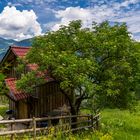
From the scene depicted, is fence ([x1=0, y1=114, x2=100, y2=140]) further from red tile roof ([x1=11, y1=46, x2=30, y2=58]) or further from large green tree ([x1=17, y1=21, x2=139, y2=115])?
red tile roof ([x1=11, y1=46, x2=30, y2=58])

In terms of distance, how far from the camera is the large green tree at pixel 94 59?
22078 mm

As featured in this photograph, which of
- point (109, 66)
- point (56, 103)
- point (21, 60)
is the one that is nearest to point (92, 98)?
point (109, 66)

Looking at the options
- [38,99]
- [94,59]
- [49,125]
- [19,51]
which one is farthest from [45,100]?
[49,125]

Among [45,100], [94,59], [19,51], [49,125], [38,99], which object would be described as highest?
[19,51]

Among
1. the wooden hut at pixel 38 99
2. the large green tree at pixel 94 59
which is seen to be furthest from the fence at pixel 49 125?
the wooden hut at pixel 38 99

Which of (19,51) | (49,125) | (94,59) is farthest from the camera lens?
(19,51)

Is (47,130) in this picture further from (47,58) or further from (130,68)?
(130,68)

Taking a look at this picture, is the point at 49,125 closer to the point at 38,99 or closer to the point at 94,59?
the point at 94,59

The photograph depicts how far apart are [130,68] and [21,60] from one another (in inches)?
339

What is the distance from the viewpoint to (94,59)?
928 inches

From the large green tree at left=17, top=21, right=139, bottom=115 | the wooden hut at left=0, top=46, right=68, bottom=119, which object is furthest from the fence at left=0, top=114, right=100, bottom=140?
the wooden hut at left=0, top=46, right=68, bottom=119

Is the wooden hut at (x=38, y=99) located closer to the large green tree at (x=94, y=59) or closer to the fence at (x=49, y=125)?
the fence at (x=49, y=125)

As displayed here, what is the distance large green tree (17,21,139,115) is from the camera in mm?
22078

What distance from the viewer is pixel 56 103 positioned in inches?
1377
